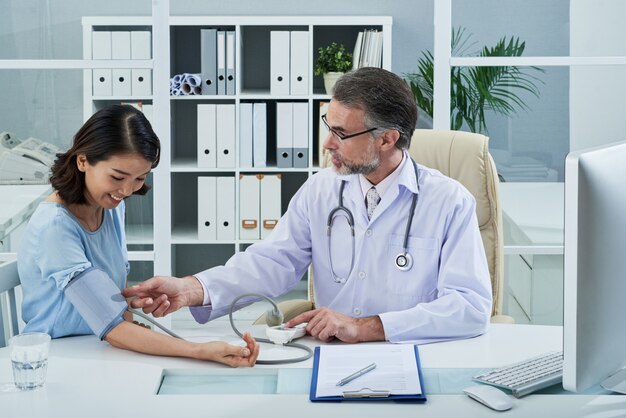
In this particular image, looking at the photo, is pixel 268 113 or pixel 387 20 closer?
pixel 387 20

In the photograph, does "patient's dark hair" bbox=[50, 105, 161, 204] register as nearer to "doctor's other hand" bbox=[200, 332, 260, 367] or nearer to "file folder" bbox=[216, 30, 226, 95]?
"doctor's other hand" bbox=[200, 332, 260, 367]

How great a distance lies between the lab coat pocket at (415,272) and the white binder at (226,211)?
8.65 ft

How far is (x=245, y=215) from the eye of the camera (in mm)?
4789

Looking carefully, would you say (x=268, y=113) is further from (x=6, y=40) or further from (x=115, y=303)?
(x=115, y=303)

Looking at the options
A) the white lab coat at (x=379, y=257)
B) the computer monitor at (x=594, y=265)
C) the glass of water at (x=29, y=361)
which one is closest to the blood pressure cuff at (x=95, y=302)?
the glass of water at (x=29, y=361)

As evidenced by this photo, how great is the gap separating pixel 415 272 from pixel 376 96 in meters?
0.44

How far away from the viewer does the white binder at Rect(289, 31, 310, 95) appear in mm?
4656

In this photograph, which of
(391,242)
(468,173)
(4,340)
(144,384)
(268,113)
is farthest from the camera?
(268,113)

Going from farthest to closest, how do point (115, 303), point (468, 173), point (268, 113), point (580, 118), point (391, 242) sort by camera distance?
point (268, 113), point (580, 118), point (468, 173), point (391, 242), point (115, 303)

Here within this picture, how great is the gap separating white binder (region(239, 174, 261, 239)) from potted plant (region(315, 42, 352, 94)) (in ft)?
2.10

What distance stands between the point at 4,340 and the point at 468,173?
4.17ft

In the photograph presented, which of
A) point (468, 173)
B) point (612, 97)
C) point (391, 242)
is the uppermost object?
point (612, 97)

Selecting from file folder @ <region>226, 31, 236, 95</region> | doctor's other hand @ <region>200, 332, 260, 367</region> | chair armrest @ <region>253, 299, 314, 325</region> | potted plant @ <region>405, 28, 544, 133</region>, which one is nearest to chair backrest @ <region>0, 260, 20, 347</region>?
doctor's other hand @ <region>200, 332, 260, 367</region>

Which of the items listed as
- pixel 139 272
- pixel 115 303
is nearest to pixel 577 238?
pixel 115 303
